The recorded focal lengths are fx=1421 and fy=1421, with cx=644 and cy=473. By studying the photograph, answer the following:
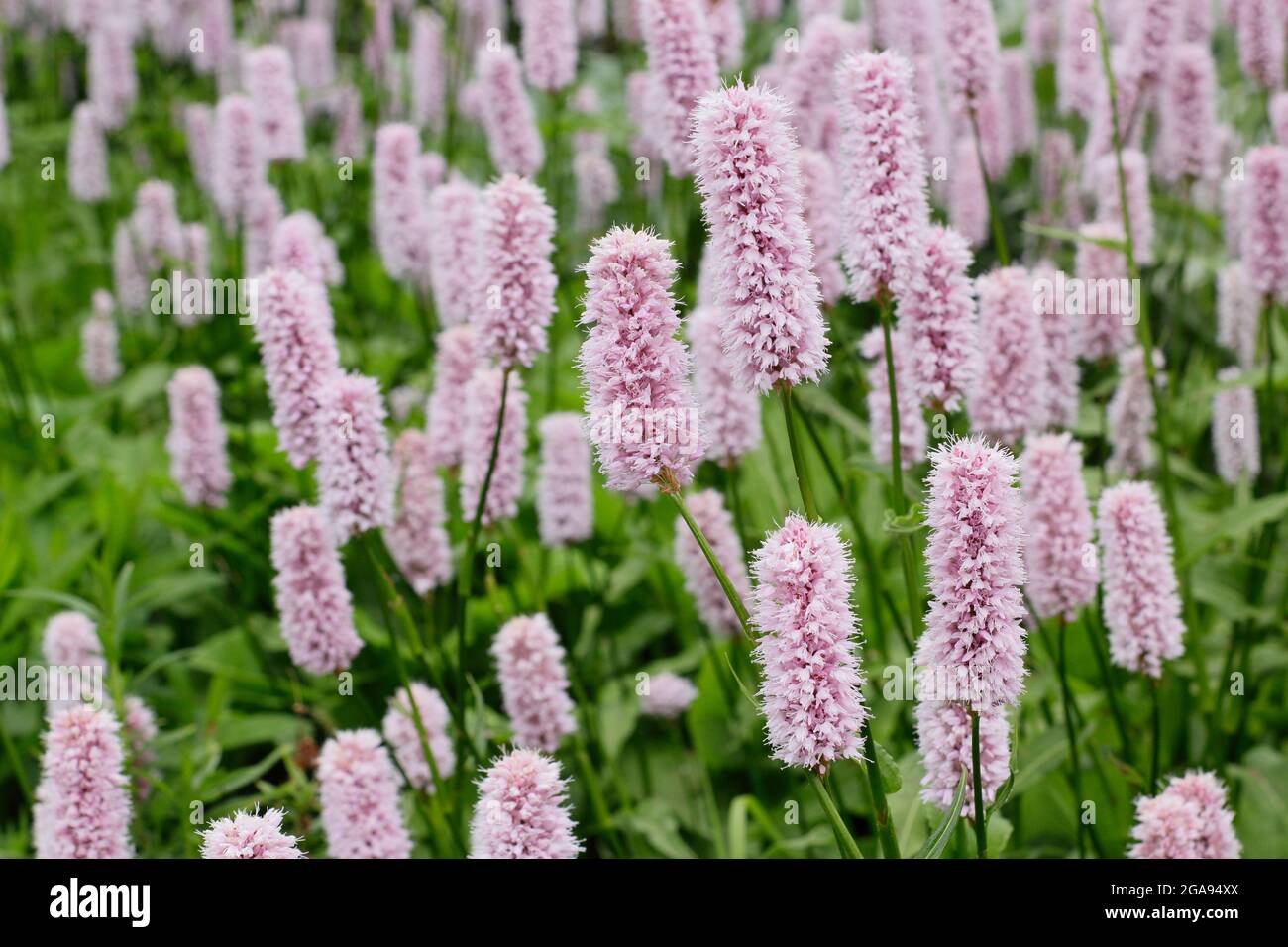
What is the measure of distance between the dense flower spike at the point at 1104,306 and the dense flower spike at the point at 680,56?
1066mm

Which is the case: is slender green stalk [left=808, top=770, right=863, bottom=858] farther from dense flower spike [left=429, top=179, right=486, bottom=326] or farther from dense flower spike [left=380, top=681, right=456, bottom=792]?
dense flower spike [left=429, top=179, right=486, bottom=326]

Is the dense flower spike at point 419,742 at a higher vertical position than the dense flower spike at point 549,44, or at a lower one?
lower

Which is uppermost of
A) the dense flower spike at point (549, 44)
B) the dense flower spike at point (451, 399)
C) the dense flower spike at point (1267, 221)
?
the dense flower spike at point (549, 44)

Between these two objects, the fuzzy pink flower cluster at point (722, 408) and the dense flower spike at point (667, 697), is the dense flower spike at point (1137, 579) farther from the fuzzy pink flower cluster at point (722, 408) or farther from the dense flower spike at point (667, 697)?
the dense flower spike at point (667, 697)

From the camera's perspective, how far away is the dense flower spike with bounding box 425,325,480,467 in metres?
3.51

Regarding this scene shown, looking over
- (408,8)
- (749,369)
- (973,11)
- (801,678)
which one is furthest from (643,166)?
(408,8)

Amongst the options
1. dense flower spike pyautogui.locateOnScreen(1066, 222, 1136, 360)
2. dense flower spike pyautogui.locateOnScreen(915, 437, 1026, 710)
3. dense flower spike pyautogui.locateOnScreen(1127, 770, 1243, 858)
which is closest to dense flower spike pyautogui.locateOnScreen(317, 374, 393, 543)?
dense flower spike pyautogui.locateOnScreen(915, 437, 1026, 710)

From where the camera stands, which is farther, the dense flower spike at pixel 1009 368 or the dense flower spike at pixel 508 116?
the dense flower spike at pixel 508 116

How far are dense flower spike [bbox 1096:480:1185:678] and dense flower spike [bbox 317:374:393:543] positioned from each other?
4.49 ft

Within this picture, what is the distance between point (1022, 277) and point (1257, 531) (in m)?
1.10

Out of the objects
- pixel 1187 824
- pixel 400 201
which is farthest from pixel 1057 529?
pixel 400 201

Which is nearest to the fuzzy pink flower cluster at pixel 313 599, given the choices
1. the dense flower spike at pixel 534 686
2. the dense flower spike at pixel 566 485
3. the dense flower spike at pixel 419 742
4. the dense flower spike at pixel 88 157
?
the dense flower spike at pixel 419 742

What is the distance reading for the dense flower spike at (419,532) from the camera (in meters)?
3.35
